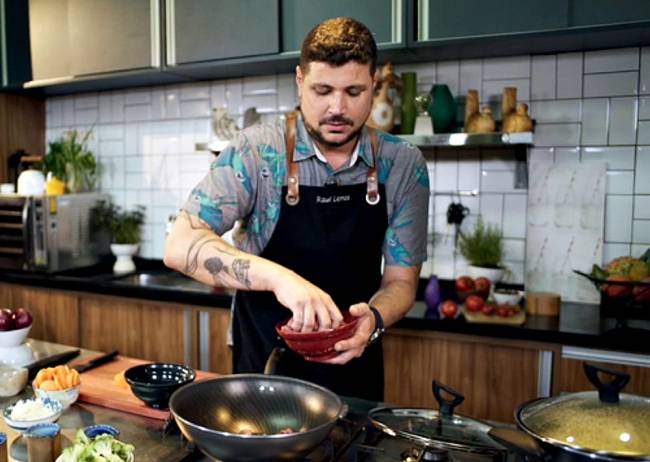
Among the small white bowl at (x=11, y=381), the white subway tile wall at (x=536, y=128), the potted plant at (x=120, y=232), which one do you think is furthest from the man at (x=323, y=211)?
the potted plant at (x=120, y=232)

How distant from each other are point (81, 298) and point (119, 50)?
4.29ft

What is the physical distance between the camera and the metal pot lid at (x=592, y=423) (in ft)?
2.93

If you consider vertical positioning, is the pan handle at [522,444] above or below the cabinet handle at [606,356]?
above

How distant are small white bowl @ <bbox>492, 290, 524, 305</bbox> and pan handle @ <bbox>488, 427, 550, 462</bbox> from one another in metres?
1.60

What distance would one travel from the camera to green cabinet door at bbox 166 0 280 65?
291 centimetres

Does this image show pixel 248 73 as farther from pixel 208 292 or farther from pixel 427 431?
pixel 427 431

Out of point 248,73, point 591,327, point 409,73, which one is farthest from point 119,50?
point 591,327

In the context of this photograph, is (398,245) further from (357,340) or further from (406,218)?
(357,340)

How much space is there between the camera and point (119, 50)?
3287 millimetres

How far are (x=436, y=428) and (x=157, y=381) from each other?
26.0 inches

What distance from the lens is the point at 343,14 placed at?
9.03ft

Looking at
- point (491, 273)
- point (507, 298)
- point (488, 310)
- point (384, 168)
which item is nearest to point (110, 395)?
point (384, 168)

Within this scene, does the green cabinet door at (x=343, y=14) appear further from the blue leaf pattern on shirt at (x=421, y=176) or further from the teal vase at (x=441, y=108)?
the blue leaf pattern on shirt at (x=421, y=176)

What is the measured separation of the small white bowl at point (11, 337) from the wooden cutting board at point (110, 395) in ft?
0.74
